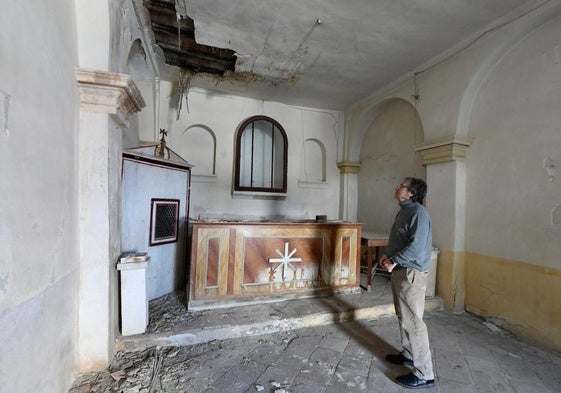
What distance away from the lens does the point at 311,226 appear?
3.58m

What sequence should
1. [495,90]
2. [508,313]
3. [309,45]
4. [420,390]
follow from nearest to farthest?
[420,390]
[508,313]
[495,90]
[309,45]

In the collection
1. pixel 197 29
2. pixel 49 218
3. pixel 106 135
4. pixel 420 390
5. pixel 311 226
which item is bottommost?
pixel 420 390

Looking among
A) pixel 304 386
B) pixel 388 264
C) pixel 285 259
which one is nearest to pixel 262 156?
pixel 285 259

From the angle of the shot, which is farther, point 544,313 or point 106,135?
point 544,313

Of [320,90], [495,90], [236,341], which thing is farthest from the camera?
[320,90]

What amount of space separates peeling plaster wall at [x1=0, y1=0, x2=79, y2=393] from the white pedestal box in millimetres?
451

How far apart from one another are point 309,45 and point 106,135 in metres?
2.75

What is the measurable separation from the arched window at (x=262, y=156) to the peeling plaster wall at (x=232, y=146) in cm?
15

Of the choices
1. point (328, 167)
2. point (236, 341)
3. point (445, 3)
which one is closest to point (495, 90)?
point (445, 3)

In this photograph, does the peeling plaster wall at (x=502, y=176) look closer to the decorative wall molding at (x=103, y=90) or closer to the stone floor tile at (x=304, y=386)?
the stone floor tile at (x=304, y=386)

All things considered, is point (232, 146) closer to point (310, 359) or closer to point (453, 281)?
point (310, 359)

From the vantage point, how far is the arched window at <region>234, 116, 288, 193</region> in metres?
5.49

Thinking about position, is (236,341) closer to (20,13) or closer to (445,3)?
(20,13)

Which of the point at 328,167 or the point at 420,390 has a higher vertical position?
the point at 328,167
